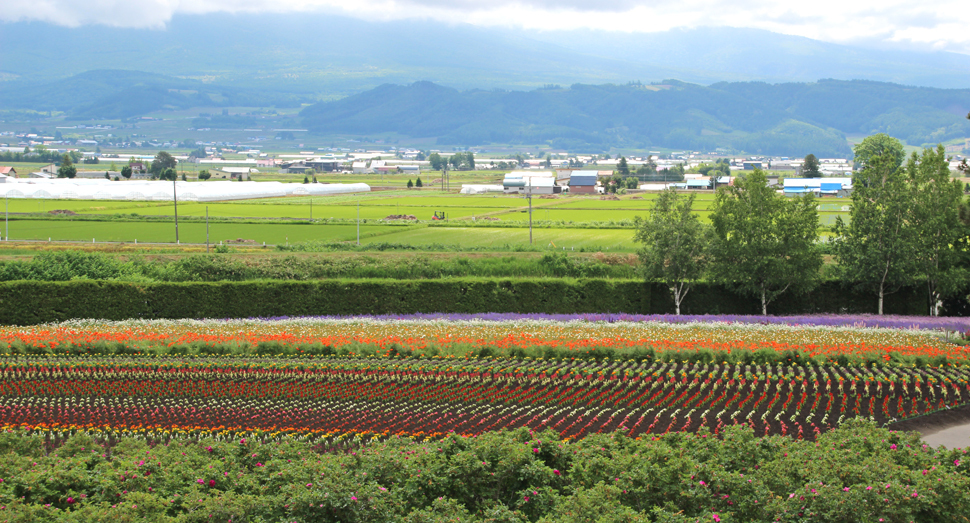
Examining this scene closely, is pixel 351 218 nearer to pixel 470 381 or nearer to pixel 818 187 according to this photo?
pixel 470 381

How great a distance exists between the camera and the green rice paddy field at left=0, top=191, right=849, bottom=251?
55.4m

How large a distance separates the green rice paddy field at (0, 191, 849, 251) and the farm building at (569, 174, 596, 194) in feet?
86.3

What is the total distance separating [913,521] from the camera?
343 inches

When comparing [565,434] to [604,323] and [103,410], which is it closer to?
[103,410]

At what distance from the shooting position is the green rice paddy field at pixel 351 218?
55406mm

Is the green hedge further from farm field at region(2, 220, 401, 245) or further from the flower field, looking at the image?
farm field at region(2, 220, 401, 245)

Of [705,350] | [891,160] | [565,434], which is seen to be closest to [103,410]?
[565,434]

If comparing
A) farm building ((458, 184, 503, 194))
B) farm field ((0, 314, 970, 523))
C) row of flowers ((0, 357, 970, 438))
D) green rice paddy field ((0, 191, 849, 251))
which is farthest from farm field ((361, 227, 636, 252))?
farm building ((458, 184, 503, 194))

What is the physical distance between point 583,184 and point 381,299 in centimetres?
9822

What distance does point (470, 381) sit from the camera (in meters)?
18.5

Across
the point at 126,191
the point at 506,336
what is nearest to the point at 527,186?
the point at 126,191

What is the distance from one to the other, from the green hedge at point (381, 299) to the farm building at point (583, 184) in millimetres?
90521

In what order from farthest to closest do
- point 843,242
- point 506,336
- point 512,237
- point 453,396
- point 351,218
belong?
point 351,218
point 512,237
point 843,242
point 506,336
point 453,396

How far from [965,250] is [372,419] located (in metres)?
28.9
